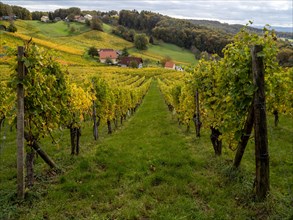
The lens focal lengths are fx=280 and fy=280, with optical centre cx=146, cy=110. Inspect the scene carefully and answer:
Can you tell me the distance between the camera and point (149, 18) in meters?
174

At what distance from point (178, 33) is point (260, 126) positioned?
144577 millimetres

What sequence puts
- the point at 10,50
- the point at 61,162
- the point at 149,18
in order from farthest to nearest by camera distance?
the point at 149,18 → the point at 61,162 → the point at 10,50

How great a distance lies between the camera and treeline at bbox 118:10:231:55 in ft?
409

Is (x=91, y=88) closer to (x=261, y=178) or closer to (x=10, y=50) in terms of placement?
(x=10, y=50)

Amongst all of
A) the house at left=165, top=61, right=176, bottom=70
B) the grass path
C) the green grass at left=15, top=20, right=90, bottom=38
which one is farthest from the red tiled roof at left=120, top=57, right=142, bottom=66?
the grass path

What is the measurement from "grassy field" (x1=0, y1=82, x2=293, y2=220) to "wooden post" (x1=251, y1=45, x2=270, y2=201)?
34cm

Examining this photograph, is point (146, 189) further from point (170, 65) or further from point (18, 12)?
point (18, 12)

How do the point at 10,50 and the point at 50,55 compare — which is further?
the point at 50,55

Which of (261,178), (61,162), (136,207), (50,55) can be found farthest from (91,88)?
(261,178)

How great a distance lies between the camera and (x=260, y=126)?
20.8 ft

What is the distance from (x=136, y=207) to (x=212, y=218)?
67.3 inches

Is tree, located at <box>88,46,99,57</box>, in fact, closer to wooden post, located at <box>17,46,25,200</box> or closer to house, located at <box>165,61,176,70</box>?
house, located at <box>165,61,176,70</box>

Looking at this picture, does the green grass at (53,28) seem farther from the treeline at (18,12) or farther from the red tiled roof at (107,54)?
the red tiled roof at (107,54)

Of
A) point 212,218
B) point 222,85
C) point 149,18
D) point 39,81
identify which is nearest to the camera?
point 212,218
